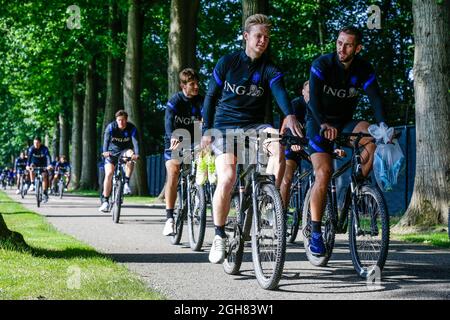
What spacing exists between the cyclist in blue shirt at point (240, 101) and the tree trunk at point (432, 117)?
16.1 feet

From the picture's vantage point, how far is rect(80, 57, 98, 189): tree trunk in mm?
35750

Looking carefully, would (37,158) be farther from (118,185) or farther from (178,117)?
(178,117)

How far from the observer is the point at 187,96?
9.58m

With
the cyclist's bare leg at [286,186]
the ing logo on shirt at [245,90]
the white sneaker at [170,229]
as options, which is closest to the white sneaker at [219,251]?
the ing logo on shirt at [245,90]

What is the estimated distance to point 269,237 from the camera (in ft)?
19.5

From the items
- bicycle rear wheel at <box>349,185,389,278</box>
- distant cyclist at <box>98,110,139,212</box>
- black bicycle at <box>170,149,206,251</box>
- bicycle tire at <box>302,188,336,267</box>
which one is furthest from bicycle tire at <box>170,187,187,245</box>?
distant cyclist at <box>98,110,139,212</box>

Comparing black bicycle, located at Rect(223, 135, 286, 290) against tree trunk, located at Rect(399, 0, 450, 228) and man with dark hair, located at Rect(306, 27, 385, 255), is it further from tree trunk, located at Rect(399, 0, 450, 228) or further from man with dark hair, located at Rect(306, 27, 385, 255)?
tree trunk, located at Rect(399, 0, 450, 228)

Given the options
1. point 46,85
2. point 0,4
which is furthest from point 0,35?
point 0,4

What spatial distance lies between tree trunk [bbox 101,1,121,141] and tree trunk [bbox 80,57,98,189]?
4.24 metres

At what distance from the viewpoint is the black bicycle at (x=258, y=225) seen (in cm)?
571

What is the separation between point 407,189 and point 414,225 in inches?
258

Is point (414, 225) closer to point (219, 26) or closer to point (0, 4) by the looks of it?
point (0, 4)

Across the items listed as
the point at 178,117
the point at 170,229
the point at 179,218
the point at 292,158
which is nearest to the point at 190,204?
the point at 179,218

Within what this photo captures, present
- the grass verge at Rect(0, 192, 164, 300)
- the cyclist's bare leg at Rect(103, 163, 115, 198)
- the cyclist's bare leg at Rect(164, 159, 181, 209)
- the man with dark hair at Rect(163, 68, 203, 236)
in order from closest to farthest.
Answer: the grass verge at Rect(0, 192, 164, 300) → the man with dark hair at Rect(163, 68, 203, 236) → the cyclist's bare leg at Rect(164, 159, 181, 209) → the cyclist's bare leg at Rect(103, 163, 115, 198)
